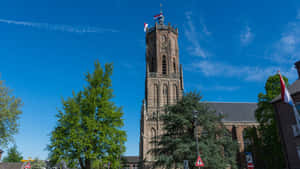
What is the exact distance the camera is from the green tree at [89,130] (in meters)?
12.6

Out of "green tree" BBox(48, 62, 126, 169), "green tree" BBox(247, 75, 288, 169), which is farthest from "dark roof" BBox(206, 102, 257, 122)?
"green tree" BBox(48, 62, 126, 169)

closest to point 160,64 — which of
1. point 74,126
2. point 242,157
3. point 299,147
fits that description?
point 242,157

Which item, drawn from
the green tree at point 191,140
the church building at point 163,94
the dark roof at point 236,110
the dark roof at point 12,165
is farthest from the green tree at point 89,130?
the dark roof at point 12,165

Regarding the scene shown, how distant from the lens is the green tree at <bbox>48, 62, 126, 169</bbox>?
12.6m

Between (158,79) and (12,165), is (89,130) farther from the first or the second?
(12,165)

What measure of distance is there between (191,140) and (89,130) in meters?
11.9

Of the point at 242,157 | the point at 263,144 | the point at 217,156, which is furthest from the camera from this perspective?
the point at 242,157

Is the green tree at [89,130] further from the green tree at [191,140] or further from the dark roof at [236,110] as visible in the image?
the dark roof at [236,110]

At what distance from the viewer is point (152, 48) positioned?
5222cm

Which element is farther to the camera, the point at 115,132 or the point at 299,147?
the point at 299,147

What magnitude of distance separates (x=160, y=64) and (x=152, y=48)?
5.77 meters

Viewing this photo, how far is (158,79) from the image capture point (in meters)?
46.7

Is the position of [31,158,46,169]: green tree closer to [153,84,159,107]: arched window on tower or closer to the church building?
the church building

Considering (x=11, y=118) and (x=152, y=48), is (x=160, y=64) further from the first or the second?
(x=11, y=118)
